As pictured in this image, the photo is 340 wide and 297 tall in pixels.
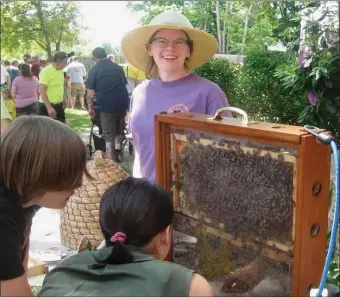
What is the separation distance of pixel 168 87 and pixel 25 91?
4317mm

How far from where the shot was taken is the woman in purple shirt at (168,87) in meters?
1.74

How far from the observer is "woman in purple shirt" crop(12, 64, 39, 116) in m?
5.58

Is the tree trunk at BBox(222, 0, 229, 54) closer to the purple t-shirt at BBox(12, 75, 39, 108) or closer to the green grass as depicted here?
the purple t-shirt at BBox(12, 75, 39, 108)

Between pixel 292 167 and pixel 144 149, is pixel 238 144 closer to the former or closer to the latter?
pixel 292 167

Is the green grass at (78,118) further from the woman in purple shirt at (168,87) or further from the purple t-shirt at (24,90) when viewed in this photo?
the woman in purple shirt at (168,87)

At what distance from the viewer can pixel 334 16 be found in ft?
4.03

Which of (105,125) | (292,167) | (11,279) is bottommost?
(105,125)

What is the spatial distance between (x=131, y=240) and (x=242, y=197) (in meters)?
0.36

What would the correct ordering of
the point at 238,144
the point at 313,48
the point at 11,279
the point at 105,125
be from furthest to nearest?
1. the point at 105,125
2. the point at 313,48
3. the point at 238,144
4. the point at 11,279

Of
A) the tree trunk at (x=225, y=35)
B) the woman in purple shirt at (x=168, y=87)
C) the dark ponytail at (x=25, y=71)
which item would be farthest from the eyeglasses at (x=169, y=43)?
the dark ponytail at (x=25, y=71)

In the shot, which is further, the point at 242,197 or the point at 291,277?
the point at 242,197

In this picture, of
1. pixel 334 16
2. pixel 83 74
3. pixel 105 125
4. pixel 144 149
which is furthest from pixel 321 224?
pixel 83 74

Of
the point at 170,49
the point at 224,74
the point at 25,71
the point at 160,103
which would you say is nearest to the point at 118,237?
the point at 160,103

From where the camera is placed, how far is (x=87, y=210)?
7.41 feet
